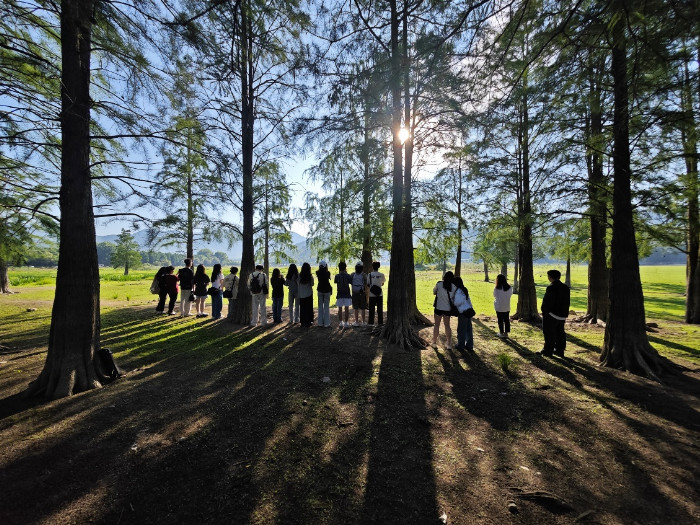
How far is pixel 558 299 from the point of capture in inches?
270

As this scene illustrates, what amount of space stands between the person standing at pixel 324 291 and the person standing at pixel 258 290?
1805mm

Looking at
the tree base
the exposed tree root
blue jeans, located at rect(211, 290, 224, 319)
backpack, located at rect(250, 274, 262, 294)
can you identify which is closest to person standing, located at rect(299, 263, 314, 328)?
backpack, located at rect(250, 274, 262, 294)

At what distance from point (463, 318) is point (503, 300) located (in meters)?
2.12

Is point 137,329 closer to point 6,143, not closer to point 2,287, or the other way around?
point 6,143

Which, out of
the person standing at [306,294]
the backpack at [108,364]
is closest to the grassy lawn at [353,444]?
the backpack at [108,364]

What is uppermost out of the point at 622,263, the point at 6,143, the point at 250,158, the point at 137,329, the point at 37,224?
the point at 250,158

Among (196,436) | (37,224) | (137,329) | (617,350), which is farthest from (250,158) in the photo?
(617,350)

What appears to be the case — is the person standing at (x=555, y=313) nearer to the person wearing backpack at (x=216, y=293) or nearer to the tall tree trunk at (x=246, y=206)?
the tall tree trunk at (x=246, y=206)

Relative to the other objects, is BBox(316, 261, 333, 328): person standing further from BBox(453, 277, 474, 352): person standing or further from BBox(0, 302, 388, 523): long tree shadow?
BBox(453, 277, 474, 352): person standing

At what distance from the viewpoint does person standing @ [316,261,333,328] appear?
9.42 meters

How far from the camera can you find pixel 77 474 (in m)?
2.88

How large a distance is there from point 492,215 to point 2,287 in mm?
29137

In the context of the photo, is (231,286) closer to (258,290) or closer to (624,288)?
(258,290)

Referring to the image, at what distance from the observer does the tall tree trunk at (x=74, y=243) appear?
4.88m
